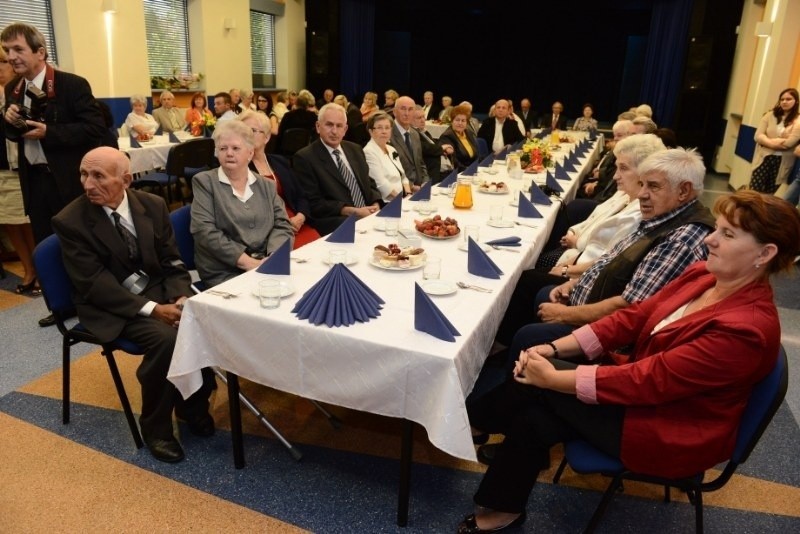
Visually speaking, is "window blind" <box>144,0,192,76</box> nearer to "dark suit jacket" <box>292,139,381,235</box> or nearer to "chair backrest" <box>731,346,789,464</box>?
"dark suit jacket" <box>292,139,381,235</box>

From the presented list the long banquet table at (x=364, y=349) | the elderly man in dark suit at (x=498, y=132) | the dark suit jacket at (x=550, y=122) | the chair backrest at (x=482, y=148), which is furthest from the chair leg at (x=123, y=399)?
the dark suit jacket at (x=550, y=122)

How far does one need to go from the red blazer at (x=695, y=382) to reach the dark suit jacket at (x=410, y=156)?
3422mm

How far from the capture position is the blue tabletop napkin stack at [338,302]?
1.73m

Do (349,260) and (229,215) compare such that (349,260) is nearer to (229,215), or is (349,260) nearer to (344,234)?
(344,234)

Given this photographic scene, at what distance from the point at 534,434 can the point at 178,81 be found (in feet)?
29.6

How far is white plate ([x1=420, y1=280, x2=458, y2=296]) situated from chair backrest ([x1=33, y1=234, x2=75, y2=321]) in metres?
1.40

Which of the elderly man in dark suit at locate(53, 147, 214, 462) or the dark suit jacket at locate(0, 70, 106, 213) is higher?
the dark suit jacket at locate(0, 70, 106, 213)

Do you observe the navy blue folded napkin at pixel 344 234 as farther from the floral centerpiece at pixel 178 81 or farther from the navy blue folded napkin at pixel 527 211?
the floral centerpiece at pixel 178 81

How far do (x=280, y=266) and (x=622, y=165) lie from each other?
5.59 feet

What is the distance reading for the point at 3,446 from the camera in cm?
223

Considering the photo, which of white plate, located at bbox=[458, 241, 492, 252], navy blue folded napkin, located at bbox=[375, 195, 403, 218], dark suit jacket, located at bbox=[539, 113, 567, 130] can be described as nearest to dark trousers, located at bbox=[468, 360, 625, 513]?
white plate, located at bbox=[458, 241, 492, 252]

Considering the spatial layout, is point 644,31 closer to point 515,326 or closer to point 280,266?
point 515,326

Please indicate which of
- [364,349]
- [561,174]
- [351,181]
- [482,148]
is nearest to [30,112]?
[351,181]

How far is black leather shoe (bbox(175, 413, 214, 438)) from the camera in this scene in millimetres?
2330
